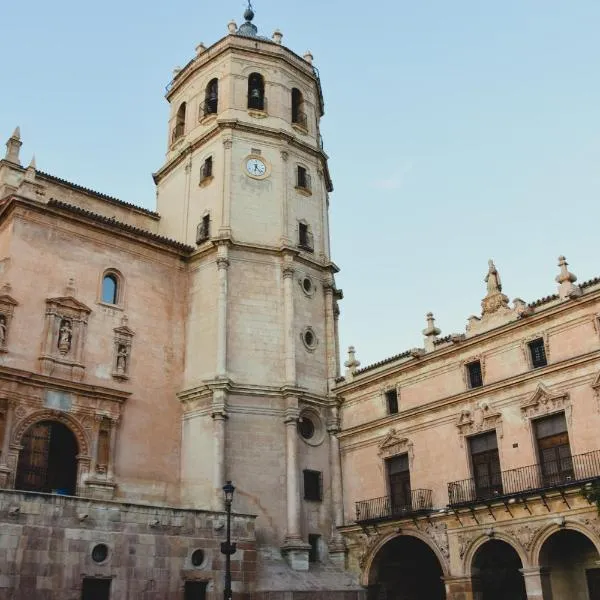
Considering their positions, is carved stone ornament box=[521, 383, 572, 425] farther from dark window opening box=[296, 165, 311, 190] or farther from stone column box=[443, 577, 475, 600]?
dark window opening box=[296, 165, 311, 190]

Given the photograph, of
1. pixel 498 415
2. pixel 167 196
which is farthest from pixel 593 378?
pixel 167 196

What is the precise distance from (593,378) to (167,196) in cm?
2061

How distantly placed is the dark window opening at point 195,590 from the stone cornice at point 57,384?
697 cm

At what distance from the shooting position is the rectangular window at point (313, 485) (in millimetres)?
28156

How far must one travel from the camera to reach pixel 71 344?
2609 cm

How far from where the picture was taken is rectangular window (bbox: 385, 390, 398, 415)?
28.0m

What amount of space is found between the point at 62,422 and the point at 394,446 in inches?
459

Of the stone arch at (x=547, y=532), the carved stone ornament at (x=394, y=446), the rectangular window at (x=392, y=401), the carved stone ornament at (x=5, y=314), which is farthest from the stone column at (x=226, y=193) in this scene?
the stone arch at (x=547, y=532)

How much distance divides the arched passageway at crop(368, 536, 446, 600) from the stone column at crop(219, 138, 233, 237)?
13.6 meters

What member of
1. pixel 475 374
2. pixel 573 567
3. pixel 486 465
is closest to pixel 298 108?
pixel 475 374

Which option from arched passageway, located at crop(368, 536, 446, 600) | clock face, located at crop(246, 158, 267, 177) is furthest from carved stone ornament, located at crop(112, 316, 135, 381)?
arched passageway, located at crop(368, 536, 446, 600)

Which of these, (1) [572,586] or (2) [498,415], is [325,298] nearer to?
(2) [498,415]

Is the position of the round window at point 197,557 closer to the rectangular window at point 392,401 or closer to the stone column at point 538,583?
the rectangular window at point 392,401

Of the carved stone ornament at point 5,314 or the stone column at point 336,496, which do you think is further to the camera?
the stone column at point 336,496
